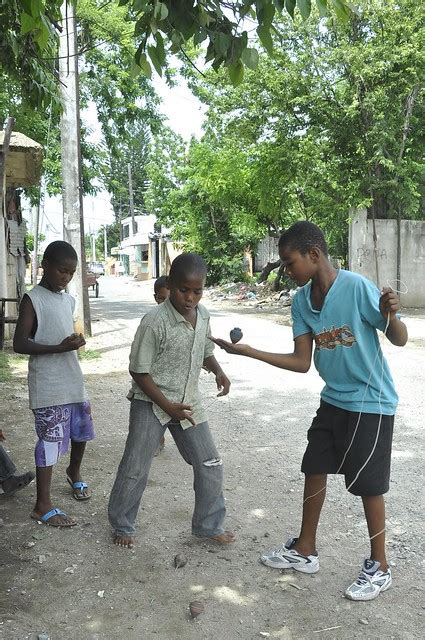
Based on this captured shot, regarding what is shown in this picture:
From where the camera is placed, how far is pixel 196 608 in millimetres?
2725

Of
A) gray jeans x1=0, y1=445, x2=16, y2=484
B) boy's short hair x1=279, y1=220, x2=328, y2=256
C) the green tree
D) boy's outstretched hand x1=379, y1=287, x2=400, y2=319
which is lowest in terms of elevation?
gray jeans x1=0, y1=445, x2=16, y2=484

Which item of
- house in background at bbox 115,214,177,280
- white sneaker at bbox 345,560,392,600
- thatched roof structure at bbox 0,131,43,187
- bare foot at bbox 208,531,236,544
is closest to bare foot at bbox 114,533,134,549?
bare foot at bbox 208,531,236,544

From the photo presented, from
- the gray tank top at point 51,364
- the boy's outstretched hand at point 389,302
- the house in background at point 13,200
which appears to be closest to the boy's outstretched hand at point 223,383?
the gray tank top at point 51,364

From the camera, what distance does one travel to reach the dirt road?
8.67ft

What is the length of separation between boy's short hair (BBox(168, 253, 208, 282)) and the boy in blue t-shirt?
0.38 metres

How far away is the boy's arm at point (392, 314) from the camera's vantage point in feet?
8.56

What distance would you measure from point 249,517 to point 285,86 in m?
13.7

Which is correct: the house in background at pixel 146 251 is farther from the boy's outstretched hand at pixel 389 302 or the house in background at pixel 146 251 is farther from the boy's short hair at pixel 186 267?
the boy's outstretched hand at pixel 389 302

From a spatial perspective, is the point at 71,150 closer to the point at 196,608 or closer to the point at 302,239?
the point at 302,239

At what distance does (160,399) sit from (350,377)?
35.5 inches

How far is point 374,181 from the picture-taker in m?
15.8

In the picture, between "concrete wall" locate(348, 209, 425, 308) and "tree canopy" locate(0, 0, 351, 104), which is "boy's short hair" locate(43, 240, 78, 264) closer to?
"tree canopy" locate(0, 0, 351, 104)

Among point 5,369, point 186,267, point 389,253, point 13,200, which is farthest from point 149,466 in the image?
point 389,253

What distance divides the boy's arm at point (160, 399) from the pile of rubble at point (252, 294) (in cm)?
1576
